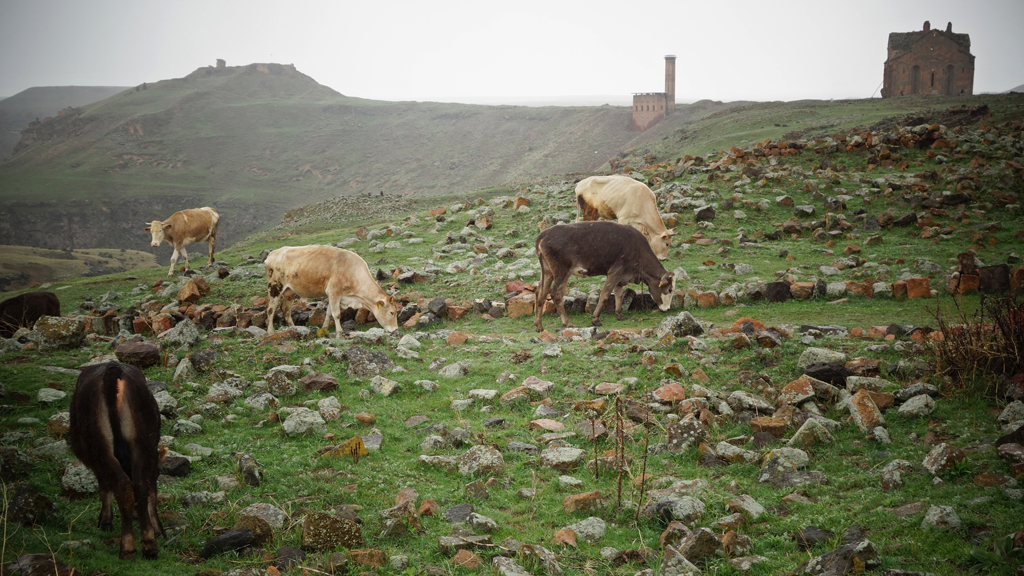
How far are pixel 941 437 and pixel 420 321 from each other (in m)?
10.2

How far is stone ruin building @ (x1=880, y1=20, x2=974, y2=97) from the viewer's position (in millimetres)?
59875

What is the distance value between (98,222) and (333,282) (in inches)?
2815

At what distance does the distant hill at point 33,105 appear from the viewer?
467 ft

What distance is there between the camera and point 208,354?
34.1 ft

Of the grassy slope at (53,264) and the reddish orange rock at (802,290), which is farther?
the grassy slope at (53,264)

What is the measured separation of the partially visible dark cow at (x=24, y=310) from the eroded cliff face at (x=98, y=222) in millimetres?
52358

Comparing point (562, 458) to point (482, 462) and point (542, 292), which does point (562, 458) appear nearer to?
point (482, 462)

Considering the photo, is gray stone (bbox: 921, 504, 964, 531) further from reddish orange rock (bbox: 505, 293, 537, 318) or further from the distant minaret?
the distant minaret

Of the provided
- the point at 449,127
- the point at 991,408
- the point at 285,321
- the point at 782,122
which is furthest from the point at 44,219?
the point at 991,408

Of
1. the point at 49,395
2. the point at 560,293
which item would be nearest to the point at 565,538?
the point at 49,395

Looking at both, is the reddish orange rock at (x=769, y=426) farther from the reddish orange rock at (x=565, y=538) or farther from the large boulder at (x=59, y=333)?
the large boulder at (x=59, y=333)

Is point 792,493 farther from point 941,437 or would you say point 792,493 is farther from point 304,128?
point 304,128

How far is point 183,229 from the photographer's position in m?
23.7

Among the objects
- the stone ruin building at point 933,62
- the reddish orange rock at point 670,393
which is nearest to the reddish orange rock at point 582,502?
the reddish orange rock at point 670,393
